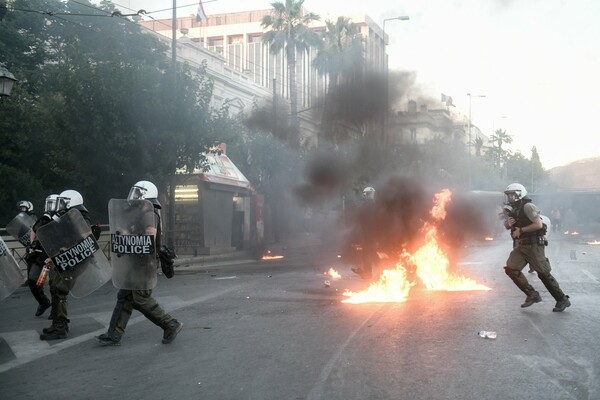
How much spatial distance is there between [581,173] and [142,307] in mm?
140309

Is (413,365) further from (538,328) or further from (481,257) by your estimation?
(481,257)

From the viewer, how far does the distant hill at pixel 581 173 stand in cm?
12348

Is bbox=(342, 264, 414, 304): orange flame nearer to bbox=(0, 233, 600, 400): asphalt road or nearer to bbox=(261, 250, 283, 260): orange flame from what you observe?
bbox=(0, 233, 600, 400): asphalt road

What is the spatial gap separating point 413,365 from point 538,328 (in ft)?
8.21

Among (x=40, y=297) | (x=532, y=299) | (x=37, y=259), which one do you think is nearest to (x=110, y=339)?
(x=37, y=259)

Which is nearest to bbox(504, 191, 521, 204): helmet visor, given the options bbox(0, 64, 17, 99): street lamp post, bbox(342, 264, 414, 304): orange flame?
bbox(342, 264, 414, 304): orange flame

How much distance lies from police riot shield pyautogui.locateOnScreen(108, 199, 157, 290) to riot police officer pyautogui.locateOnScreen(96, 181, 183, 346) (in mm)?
61

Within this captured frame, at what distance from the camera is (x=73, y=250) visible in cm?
753

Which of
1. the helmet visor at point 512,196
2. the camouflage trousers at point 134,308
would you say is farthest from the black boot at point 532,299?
the camouflage trousers at point 134,308

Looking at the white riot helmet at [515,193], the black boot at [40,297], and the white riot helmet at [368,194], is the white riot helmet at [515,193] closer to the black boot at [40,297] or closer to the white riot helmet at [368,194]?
the white riot helmet at [368,194]

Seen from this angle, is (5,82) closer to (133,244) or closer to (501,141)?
(133,244)

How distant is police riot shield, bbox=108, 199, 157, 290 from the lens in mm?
7012

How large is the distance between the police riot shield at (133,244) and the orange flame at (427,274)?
14.3 feet

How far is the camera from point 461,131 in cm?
3381
